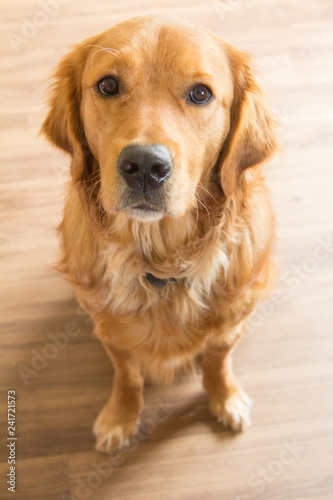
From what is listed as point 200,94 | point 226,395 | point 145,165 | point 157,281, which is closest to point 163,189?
point 145,165

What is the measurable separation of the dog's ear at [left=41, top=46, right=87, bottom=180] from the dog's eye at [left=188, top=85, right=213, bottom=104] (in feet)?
1.30

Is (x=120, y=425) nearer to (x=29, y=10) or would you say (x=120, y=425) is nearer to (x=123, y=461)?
(x=123, y=461)

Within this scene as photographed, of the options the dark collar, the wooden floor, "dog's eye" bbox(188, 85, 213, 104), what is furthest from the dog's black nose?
the wooden floor

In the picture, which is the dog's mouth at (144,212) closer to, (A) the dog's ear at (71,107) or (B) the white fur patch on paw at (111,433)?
(A) the dog's ear at (71,107)

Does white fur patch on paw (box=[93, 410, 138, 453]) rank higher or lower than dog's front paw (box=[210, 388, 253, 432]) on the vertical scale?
lower

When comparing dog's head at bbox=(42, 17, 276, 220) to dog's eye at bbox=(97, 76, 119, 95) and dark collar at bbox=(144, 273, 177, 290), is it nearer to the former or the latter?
dog's eye at bbox=(97, 76, 119, 95)

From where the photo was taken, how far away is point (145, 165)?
1567 mm

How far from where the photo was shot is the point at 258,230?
6.70 ft

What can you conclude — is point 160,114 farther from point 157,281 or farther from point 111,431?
point 111,431

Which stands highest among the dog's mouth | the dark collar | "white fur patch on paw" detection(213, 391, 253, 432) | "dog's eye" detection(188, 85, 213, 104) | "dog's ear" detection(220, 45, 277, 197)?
"dog's eye" detection(188, 85, 213, 104)

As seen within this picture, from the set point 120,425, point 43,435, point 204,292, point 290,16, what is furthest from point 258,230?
point 290,16

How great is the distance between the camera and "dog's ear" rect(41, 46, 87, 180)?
188 cm

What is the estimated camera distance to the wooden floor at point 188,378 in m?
2.39

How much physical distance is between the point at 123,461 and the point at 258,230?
1136 mm
